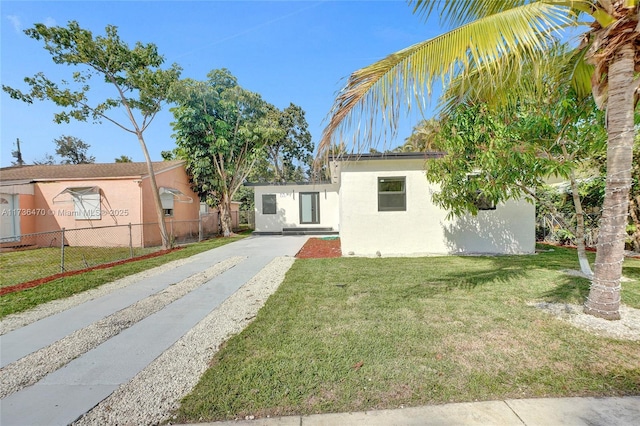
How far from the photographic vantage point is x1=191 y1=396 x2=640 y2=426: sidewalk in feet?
6.21

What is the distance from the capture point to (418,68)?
2695 mm

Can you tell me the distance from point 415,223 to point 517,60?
6.35 meters

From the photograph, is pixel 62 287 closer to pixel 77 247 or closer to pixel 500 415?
pixel 500 415

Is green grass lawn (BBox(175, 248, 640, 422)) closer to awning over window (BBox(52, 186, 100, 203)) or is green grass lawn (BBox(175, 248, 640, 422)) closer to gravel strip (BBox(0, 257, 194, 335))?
gravel strip (BBox(0, 257, 194, 335))

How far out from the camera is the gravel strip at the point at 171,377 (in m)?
2.08

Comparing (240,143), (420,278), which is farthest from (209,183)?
(420,278)

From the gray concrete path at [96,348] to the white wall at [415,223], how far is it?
4.16m

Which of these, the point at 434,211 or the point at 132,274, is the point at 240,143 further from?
the point at 434,211

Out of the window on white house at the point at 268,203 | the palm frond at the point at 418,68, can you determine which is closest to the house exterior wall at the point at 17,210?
the window on white house at the point at 268,203

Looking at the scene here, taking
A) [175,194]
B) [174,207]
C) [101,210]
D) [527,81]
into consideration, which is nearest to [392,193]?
[527,81]

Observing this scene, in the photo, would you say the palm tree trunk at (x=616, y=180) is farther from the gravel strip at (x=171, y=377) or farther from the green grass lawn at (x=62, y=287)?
the green grass lawn at (x=62, y=287)

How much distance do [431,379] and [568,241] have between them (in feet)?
40.4

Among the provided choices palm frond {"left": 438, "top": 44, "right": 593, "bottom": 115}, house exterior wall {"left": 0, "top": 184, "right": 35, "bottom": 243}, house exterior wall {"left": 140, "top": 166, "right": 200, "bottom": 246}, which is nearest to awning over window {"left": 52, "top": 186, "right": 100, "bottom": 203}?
house exterior wall {"left": 0, "top": 184, "right": 35, "bottom": 243}

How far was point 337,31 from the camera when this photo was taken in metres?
6.61
